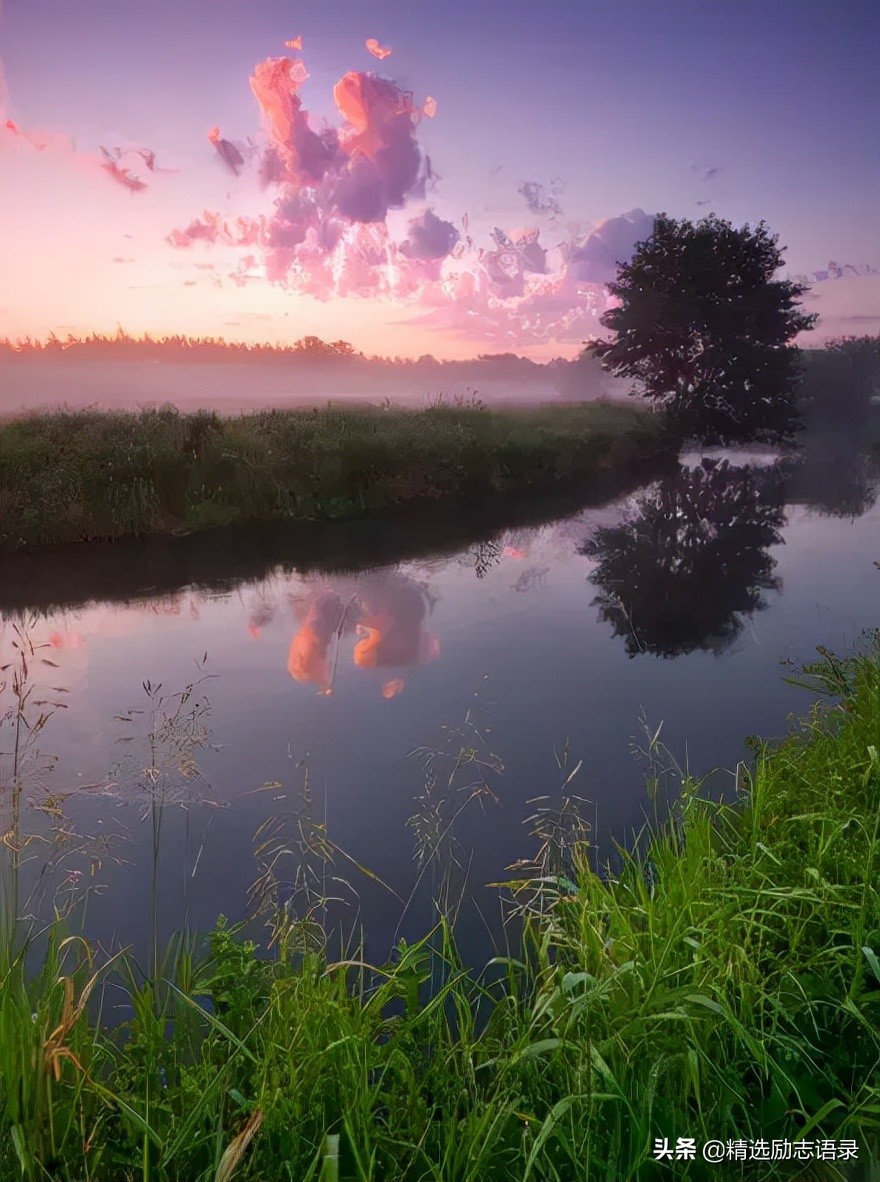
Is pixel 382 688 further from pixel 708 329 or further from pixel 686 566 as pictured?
pixel 708 329

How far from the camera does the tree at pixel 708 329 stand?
57.6 ft

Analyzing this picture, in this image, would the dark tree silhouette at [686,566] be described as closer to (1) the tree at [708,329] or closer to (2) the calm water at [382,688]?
(2) the calm water at [382,688]

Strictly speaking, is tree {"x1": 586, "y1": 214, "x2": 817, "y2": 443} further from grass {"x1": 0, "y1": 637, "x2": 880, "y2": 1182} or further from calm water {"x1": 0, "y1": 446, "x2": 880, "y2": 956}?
grass {"x1": 0, "y1": 637, "x2": 880, "y2": 1182}

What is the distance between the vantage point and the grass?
5.53 feet

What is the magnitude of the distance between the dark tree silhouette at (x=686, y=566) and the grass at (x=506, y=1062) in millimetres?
4170

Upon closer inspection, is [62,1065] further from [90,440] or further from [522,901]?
[90,440]

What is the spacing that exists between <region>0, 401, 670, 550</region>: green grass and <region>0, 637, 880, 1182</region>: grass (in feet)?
22.1

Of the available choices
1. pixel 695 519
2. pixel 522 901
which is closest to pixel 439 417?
pixel 695 519

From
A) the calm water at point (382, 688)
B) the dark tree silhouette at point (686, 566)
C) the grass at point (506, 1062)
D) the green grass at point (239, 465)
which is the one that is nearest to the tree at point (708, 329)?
the dark tree silhouette at point (686, 566)

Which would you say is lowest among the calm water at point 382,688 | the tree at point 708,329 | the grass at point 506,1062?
the calm water at point 382,688

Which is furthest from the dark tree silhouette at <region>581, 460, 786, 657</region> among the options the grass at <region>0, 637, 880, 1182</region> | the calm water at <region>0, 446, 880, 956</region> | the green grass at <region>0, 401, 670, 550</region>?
the grass at <region>0, 637, 880, 1182</region>

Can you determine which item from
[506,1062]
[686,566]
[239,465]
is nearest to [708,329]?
[686,566]

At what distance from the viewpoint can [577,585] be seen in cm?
819

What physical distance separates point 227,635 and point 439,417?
7.18 meters
